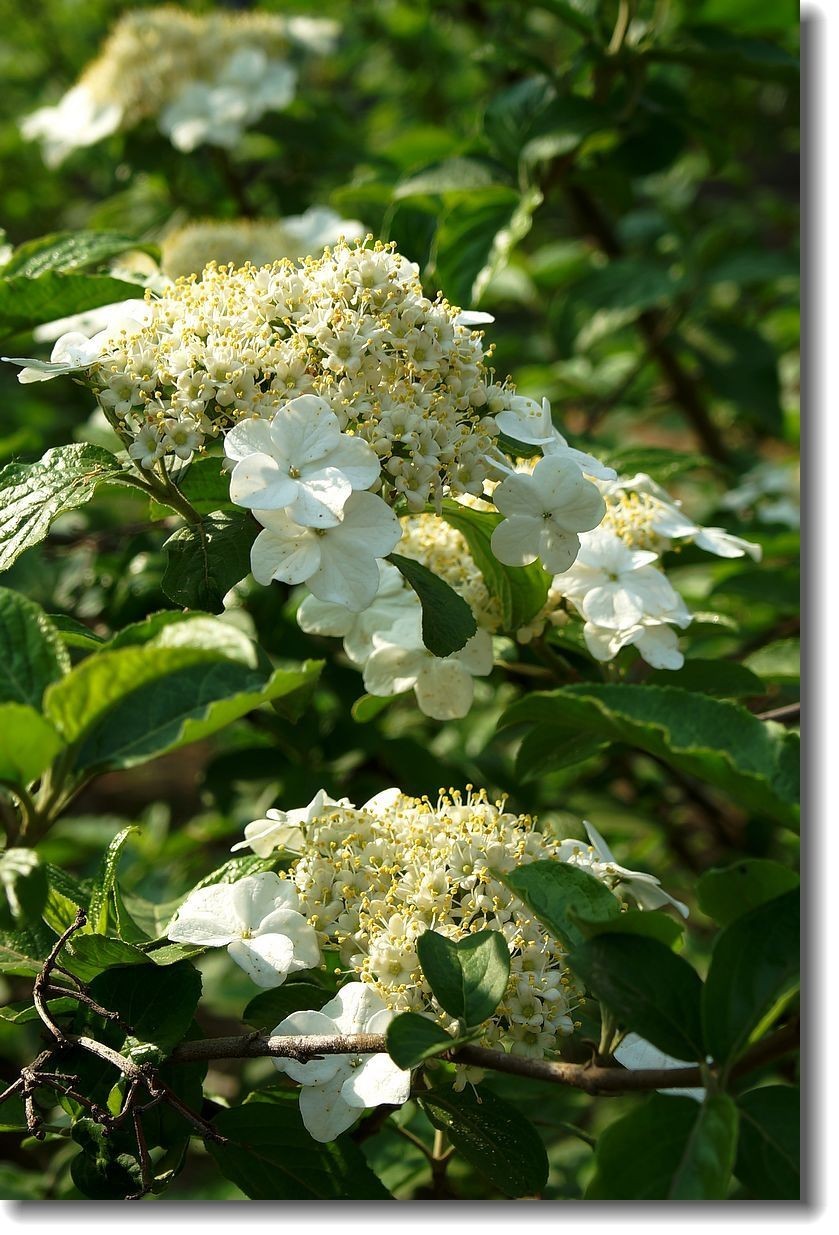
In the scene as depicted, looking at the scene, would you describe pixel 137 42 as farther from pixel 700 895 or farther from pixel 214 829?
pixel 700 895

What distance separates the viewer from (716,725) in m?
0.73

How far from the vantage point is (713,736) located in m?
0.73

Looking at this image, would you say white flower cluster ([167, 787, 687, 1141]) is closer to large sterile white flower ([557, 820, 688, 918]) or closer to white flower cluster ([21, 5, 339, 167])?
large sterile white flower ([557, 820, 688, 918])

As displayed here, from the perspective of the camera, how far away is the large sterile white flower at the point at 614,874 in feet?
2.84

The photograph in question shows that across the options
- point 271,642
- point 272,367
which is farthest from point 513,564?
point 271,642

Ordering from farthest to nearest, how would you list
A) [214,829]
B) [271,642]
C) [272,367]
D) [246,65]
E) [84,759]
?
1. [246,65]
2. [214,829]
3. [271,642]
4. [272,367]
5. [84,759]

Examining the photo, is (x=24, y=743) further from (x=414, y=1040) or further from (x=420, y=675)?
(x=420, y=675)

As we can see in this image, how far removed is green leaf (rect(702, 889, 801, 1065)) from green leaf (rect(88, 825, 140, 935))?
15.1 inches

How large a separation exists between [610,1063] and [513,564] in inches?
13.1

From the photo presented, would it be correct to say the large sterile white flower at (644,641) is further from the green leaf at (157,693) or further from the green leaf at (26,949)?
the green leaf at (26,949)

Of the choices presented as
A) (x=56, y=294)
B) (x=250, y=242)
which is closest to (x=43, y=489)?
(x=56, y=294)

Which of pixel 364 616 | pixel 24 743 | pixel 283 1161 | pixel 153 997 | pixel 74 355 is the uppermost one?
pixel 74 355

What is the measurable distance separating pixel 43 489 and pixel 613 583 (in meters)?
0.42

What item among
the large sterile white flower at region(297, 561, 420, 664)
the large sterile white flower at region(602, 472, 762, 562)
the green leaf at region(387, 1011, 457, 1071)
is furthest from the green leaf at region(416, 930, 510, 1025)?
the large sterile white flower at region(602, 472, 762, 562)
